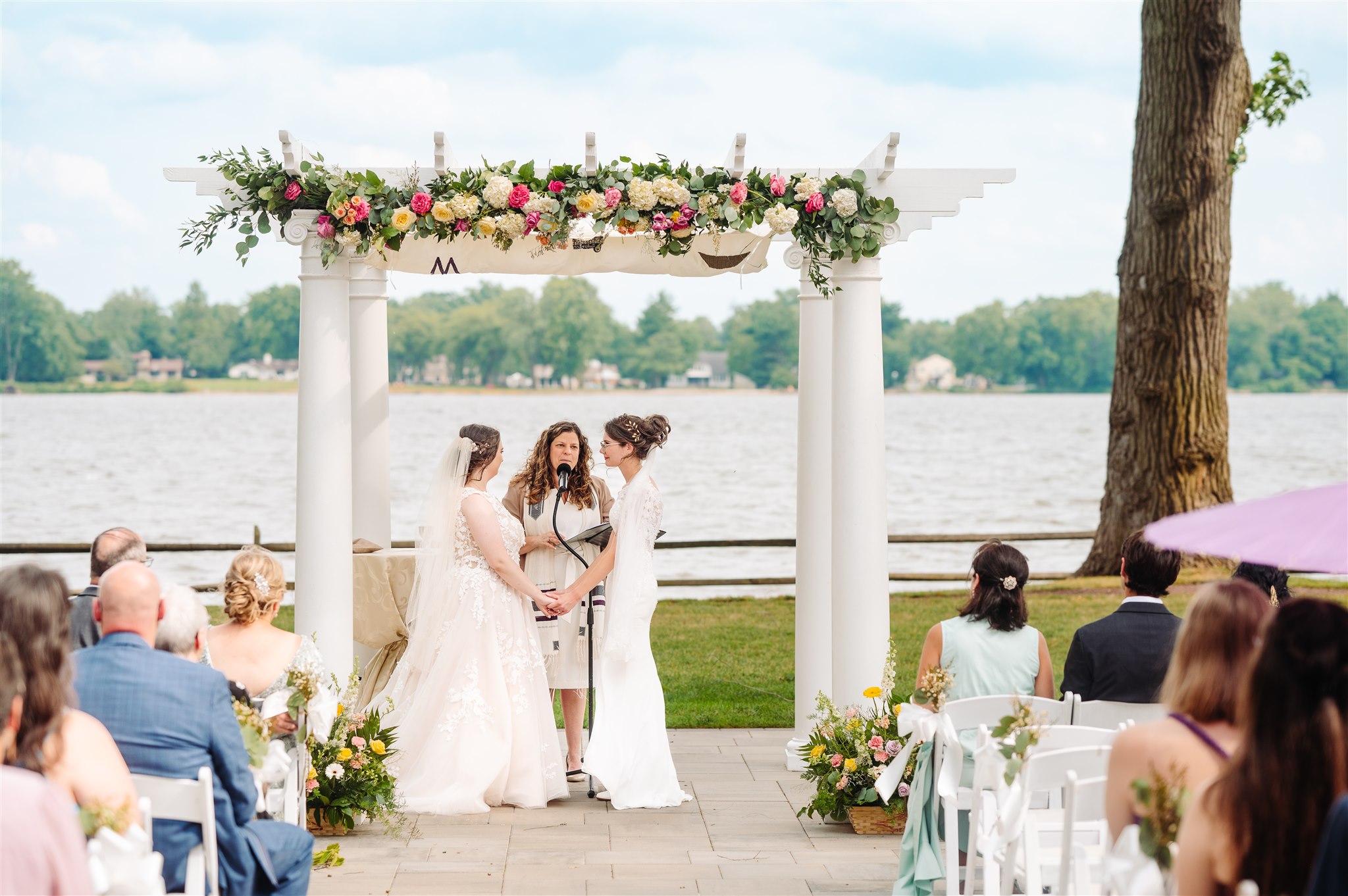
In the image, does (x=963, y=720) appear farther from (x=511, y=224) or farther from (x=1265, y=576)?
(x=511, y=224)

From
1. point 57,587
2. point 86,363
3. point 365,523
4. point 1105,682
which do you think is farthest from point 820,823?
point 86,363

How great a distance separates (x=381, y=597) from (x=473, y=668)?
124cm

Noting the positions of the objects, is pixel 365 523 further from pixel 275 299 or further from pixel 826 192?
pixel 275 299

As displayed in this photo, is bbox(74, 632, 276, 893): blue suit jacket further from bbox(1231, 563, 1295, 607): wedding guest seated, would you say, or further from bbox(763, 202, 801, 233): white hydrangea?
bbox(1231, 563, 1295, 607): wedding guest seated

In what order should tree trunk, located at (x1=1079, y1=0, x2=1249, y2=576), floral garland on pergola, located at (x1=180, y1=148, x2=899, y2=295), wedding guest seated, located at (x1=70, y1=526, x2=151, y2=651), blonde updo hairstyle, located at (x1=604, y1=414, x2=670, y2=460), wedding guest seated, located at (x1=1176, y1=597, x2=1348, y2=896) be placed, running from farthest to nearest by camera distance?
tree trunk, located at (x1=1079, y1=0, x2=1249, y2=576), blonde updo hairstyle, located at (x1=604, y1=414, x2=670, y2=460), floral garland on pergola, located at (x1=180, y1=148, x2=899, y2=295), wedding guest seated, located at (x1=70, y1=526, x2=151, y2=651), wedding guest seated, located at (x1=1176, y1=597, x2=1348, y2=896)

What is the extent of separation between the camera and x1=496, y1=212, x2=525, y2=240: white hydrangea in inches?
247

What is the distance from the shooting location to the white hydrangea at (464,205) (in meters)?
6.21

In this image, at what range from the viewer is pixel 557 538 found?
273 inches

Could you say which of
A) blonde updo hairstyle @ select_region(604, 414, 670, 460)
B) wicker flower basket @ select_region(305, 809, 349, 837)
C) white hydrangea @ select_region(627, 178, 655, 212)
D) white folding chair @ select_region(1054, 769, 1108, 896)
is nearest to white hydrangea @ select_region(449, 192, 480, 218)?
white hydrangea @ select_region(627, 178, 655, 212)

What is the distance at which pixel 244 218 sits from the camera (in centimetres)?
627

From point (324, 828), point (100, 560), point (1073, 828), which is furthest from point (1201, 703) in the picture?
point (324, 828)

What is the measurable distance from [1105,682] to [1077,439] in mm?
55028

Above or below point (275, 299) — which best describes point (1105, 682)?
below

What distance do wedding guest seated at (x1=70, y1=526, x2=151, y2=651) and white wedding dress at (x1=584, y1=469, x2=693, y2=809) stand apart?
242 centimetres
